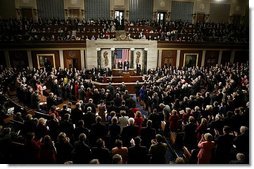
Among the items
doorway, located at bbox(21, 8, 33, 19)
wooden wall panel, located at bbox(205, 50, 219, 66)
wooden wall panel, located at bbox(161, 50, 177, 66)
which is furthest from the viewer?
wooden wall panel, located at bbox(205, 50, 219, 66)

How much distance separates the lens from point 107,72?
1571cm

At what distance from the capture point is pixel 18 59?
16469mm

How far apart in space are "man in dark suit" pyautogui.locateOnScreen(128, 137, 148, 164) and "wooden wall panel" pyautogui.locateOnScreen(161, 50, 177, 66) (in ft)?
47.8

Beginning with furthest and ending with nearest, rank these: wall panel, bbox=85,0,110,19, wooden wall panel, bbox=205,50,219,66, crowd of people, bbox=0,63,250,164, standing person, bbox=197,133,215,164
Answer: wall panel, bbox=85,0,110,19 < wooden wall panel, bbox=205,50,219,66 < standing person, bbox=197,133,215,164 < crowd of people, bbox=0,63,250,164

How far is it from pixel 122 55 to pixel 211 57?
26.0 ft

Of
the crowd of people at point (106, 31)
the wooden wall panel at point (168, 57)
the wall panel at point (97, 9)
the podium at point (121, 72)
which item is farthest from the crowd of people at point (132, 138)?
the wall panel at point (97, 9)

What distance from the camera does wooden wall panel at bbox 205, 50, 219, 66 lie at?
62.7 feet

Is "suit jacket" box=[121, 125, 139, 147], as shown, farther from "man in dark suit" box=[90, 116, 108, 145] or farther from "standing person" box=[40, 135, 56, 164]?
"standing person" box=[40, 135, 56, 164]

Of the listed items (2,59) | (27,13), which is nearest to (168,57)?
(27,13)

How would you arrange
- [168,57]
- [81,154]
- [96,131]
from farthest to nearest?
[168,57] < [96,131] < [81,154]

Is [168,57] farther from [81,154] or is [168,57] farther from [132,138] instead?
[81,154]

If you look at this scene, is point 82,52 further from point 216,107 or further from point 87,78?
point 216,107

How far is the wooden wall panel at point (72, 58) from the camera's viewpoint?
17188mm

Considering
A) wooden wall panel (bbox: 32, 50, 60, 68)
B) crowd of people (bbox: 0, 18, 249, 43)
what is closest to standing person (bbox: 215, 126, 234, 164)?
crowd of people (bbox: 0, 18, 249, 43)
